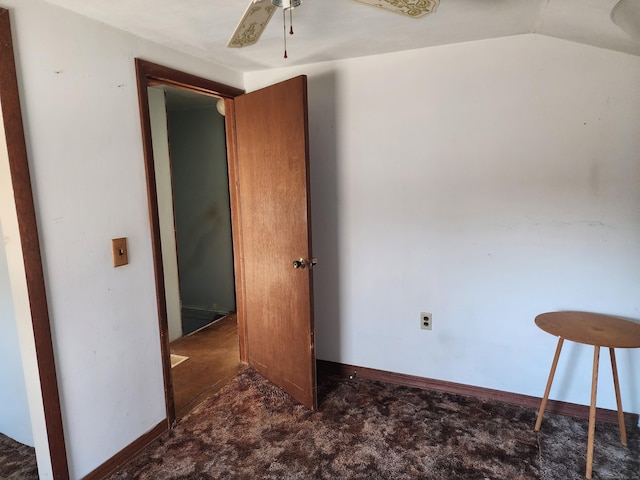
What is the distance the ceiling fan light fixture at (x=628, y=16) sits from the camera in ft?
4.56

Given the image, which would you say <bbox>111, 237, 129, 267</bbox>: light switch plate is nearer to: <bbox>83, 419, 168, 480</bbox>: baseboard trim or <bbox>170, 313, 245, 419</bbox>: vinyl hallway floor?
<bbox>83, 419, 168, 480</bbox>: baseboard trim

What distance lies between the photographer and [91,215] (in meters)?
1.70

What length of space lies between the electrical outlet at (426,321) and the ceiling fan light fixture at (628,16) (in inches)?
64.5

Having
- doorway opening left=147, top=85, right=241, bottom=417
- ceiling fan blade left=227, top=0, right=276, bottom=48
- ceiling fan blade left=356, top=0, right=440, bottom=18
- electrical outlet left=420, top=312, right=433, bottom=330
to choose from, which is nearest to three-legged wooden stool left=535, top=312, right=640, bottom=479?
electrical outlet left=420, top=312, right=433, bottom=330

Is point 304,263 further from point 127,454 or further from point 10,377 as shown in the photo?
point 10,377

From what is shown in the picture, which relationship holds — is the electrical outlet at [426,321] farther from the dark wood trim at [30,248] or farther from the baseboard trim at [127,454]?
the dark wood trim at [30,248]

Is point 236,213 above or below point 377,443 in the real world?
above

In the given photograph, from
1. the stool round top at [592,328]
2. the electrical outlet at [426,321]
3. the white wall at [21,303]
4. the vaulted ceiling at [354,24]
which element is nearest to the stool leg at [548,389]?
the stool round top at [592,328]

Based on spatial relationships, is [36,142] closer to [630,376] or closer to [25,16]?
[25,16]

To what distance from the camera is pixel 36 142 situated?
58.8 inches

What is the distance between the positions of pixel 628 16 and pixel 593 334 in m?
1.30

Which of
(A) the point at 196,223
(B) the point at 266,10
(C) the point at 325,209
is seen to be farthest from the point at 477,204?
(A) the point at 196,223

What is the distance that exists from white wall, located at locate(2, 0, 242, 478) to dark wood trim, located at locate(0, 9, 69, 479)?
Result: 4 centimetres

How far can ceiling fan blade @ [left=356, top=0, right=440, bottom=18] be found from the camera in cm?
120
